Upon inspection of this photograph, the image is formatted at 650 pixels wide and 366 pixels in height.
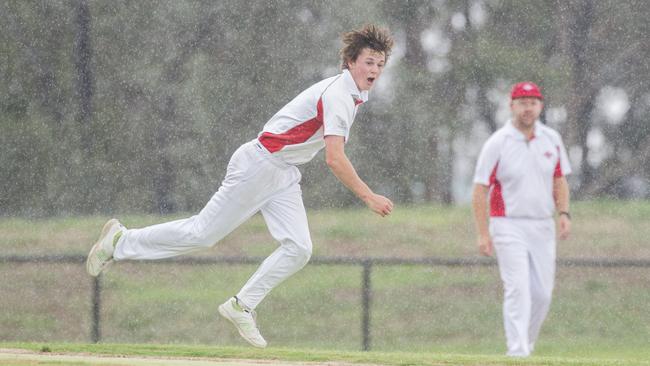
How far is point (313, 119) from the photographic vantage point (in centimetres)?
809

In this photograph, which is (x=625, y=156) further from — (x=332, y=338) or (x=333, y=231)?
(x=332, y=338)

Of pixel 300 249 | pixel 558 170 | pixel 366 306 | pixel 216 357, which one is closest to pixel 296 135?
pixel 300 249

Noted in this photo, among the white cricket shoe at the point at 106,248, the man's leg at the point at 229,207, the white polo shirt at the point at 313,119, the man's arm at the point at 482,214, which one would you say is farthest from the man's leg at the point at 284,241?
the man's arm at the point at 482,214

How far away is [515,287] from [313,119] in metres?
2.34

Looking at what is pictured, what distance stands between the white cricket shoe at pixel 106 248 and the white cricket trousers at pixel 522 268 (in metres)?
2.72

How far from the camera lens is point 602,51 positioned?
19.8 metres

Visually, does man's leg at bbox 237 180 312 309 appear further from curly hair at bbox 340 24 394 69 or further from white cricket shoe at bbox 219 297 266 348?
curly hair at bbox 340 24 394 69

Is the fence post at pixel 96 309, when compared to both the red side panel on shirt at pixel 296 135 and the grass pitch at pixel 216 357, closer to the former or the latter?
the grass pitch at pixel 216 357

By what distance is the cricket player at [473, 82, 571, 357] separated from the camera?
9555mm

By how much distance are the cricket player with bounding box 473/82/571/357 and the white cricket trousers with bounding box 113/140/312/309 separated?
6.15 ft

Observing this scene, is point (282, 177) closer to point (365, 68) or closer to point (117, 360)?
point (365, 68)

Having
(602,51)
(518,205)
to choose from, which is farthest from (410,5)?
(518,205)

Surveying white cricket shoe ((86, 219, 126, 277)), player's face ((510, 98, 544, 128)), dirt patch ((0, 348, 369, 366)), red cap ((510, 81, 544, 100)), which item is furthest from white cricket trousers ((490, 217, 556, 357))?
white cricket shoe ((86, 219, 126, 277))

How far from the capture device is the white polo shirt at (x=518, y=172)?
31.5ft
